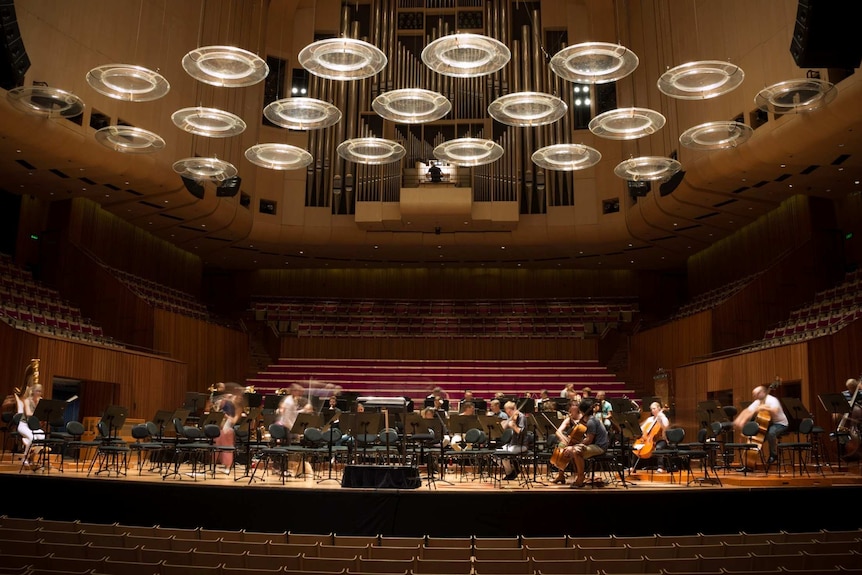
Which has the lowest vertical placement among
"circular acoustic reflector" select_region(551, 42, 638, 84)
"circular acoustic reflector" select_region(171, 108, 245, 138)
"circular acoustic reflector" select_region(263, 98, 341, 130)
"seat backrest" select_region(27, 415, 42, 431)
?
"seat backrest" select_region(27, 415, 42, 431)

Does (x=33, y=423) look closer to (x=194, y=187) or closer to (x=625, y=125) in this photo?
(x=194, y=187)

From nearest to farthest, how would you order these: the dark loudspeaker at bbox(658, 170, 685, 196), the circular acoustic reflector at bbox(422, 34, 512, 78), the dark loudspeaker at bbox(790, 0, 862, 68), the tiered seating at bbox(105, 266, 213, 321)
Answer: the dark loudspeaker at bbox(790, 0, 862, 68), the circular acoustic reflector at bbox(422, 34, 512, 78), the dark loudspeaker at bbox(658, 170, 685, 196), the tiered seating at bbox(105, 266, 213, 321)

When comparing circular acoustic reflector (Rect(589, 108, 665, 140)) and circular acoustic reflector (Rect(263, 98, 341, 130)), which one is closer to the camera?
circular acoustic reflector (Rect(263, 98, 341, 130))

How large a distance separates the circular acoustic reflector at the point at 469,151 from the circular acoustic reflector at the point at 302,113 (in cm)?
237

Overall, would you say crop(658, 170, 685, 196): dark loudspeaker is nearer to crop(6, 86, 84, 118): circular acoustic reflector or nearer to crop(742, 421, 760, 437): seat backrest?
crop(742, 421, 760, 437): seat backrest

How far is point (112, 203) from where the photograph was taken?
712 inches

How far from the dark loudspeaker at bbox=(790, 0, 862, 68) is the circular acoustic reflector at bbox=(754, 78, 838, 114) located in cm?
199

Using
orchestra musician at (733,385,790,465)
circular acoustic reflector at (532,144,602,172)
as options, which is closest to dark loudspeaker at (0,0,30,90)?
circular acoustic reflector at (532,144,602,172)

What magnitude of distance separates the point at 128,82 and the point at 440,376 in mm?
11439

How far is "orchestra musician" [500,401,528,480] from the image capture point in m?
9.45

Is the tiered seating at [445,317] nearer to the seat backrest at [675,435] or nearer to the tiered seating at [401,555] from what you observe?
the seat backrest at [675,435]

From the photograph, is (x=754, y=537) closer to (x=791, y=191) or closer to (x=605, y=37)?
(x=791, y=191)

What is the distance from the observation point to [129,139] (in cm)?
1288

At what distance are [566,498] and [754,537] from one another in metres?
2.04
